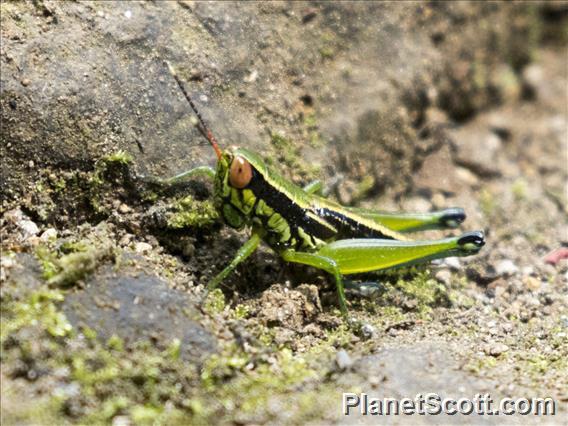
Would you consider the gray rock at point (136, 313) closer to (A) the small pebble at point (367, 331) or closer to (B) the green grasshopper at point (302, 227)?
(B) the green grasshopper at point (302, 227)

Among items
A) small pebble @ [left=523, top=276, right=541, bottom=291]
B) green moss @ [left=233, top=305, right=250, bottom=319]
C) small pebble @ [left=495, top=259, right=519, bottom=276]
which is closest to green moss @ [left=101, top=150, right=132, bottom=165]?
green moss @ [left=233, top=305, right=250, bottom=319]

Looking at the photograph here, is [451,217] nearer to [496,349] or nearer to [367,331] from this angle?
[496,349]

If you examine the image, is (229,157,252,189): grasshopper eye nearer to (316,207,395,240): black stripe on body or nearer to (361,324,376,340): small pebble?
(316,207,395,240): black stripe on body

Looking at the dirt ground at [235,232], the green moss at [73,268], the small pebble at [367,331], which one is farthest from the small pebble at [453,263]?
the green moss at [73,268]

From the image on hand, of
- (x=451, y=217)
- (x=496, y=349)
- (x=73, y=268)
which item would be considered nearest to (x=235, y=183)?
(x=73, y=268)

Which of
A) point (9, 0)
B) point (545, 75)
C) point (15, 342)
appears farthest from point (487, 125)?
point (15, 342)

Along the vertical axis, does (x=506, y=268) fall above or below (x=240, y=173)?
below
